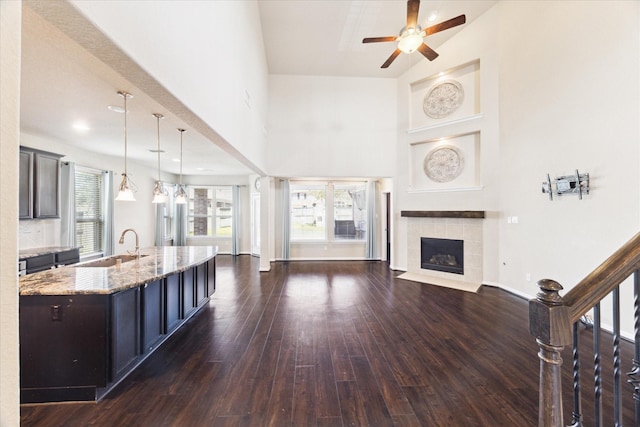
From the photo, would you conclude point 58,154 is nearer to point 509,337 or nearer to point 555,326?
point 555,326

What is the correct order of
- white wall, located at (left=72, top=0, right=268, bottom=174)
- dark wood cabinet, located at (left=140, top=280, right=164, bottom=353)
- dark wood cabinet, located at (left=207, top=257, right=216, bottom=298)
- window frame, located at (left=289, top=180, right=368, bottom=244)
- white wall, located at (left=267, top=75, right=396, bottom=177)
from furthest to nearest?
window frame, located at (left=289, top=180, right=368, bottom=244), white wall, located at (left=267, top=75, right=396, bottom=177), dark wood cabinet, located at (left=207, top=257, right=216, bottom=298), dark wood cabinet, located at (left=140, top=280, right=164, bottom=353), white wall, located at (left=72, top=0, right=268, bottom=174)

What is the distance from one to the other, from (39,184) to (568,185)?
25.2 feet

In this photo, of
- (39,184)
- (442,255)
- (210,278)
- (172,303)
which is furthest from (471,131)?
(39,184)

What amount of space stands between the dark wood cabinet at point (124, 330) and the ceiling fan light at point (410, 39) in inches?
170

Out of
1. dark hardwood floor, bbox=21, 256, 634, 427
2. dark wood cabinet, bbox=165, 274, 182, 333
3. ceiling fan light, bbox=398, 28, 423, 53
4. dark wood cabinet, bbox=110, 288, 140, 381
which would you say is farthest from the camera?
ceiling fan light, bbox=398, 28, 423, 53

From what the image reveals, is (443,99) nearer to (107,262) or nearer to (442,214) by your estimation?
(442,214)

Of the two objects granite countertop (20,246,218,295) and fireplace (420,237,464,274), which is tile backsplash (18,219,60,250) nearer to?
granite countertop (20,246,218,295)

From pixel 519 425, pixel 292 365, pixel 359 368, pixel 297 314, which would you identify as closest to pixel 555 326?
pixel 519 425

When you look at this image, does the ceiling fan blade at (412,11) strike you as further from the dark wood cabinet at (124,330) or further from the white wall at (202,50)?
the dark wood cabinet at (124,330)

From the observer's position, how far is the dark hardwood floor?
1989mm

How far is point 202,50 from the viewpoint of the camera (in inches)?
98.0

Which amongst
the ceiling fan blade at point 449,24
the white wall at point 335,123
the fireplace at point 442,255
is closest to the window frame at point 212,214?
the white wall at point 335,123

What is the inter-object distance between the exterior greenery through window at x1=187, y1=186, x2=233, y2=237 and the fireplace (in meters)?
6.12

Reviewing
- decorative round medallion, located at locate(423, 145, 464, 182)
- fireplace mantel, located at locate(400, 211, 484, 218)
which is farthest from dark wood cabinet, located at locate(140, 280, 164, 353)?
decorative round medallion, located at locate(423, 145, 464, 182)
